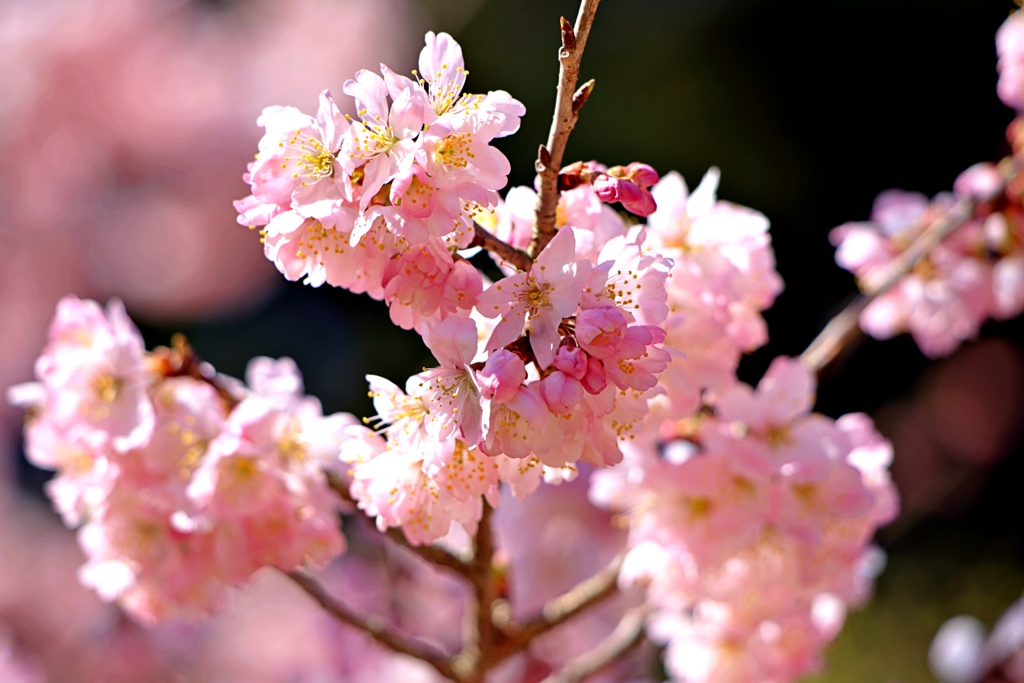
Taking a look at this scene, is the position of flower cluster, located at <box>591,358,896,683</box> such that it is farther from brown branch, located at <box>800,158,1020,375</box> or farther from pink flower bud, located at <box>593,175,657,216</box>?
pink flower bud, located at <box>593,175,657,216</box>

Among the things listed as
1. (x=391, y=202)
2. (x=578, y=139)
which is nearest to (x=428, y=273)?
(x=391, y=202)

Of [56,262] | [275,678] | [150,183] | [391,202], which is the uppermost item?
[391,202]

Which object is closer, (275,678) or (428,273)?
(428,273)

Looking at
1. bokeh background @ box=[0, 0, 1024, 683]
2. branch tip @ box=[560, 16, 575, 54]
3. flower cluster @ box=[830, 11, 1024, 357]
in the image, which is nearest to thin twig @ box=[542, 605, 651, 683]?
flower cluster @ box=[830, 11, 1024, 357]

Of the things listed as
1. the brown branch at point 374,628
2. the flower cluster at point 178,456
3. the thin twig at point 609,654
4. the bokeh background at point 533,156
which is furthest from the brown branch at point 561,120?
the bokeh background at point 533,156

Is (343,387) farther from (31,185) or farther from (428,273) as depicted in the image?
(428,273)

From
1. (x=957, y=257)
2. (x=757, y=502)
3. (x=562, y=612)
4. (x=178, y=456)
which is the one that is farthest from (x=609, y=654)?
(x=957, y=257)
